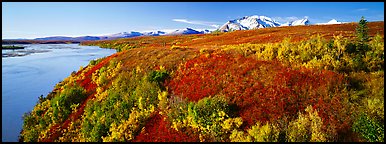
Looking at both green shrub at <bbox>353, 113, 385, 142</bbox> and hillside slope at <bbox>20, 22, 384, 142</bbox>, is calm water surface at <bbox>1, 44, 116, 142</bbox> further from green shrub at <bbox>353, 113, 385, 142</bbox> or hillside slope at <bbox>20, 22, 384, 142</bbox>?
green shrub at <bbox>353, 113, 385, 142</bbox>

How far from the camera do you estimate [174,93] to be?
17.4 meters

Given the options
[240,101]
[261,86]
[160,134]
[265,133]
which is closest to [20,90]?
[160,134]

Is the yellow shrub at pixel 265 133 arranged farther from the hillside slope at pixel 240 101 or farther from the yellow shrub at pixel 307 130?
the yellow shrub at pixel 307 130

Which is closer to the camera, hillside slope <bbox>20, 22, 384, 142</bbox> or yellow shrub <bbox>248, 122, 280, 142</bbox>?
yellow shrub <bbox>248, 122, 280, 142</bbox>

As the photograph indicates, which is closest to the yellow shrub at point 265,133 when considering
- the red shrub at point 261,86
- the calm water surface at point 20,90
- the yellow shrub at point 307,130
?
the yellow shrub at point 307,130

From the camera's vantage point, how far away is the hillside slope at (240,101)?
40.7ft

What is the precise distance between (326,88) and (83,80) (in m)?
19.9

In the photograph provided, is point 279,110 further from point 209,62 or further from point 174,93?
point 209,62

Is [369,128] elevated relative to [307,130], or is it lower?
elevated

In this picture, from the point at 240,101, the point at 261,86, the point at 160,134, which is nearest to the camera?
the point at 160,134

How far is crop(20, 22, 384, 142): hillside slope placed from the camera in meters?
12.4

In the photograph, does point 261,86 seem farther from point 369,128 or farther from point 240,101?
point 369,128

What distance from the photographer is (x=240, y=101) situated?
14.8m

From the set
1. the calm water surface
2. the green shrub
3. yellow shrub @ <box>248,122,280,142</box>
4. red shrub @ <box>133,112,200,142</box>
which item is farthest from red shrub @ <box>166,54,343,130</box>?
the calm water surface
